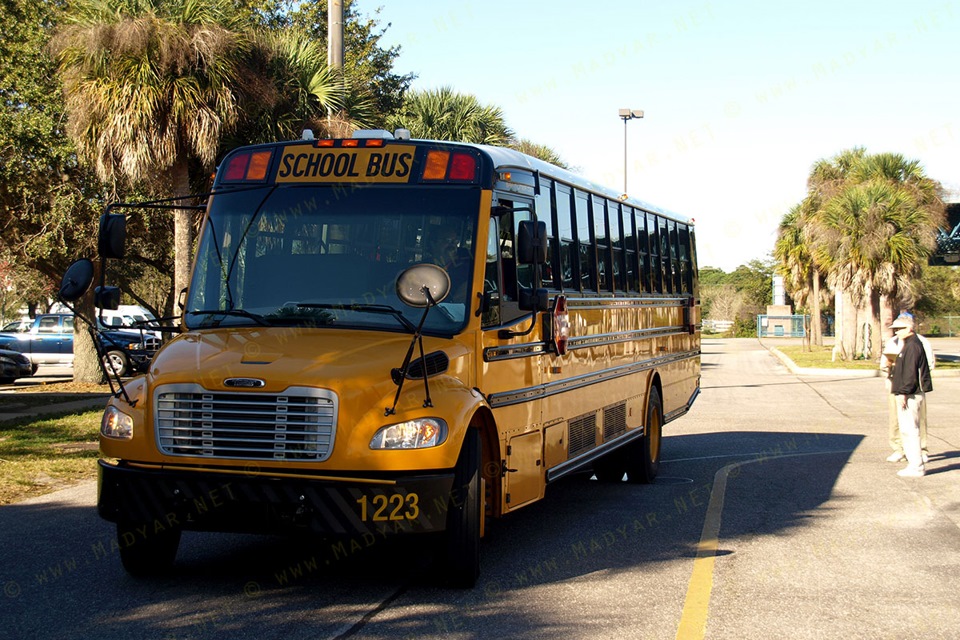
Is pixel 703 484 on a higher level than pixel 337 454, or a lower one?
lower

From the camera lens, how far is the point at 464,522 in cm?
662

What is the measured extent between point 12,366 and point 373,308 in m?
23.9

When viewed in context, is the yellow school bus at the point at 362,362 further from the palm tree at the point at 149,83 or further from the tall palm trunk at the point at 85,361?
the tall palm trunk at the point at 85,361

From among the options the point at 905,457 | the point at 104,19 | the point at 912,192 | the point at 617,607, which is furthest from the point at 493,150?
the point at 912,192

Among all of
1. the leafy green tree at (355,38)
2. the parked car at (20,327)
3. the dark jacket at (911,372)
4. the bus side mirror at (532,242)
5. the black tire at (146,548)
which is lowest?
the black tire at (146,548)

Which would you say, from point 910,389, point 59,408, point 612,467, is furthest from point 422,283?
point 59,408

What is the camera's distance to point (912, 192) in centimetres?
4459

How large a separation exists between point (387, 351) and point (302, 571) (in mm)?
1733

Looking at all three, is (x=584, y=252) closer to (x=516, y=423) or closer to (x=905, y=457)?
(x=516, y=423)

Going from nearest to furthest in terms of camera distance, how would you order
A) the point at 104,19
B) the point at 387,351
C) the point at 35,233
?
the point at 387,351 → the point at 104,19 → the point at 35,233

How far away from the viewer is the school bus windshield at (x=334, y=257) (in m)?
7.19

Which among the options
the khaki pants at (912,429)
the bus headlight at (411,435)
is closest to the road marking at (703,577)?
the bus headlight at (411,435)

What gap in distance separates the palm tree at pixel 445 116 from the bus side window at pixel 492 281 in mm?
22945

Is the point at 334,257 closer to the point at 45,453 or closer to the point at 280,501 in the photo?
the point at 280,501
